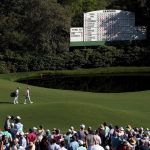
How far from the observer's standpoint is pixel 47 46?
94.2 m

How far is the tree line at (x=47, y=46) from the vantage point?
302 feet

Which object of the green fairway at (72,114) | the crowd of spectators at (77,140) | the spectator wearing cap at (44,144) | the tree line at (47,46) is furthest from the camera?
the tree line at (47,46)

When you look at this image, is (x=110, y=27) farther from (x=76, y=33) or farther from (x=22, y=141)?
(x=22, y=141)

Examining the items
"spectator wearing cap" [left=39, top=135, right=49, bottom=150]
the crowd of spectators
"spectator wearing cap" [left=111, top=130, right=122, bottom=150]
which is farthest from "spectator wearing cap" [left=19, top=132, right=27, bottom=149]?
"spectator wearing cap" [left=111, top=130, right=122, bottom=150]

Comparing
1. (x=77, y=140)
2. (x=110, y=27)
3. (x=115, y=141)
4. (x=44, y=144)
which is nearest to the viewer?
(x=44, y=144)

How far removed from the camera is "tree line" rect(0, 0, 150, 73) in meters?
92.2

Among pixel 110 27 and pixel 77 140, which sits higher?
pixel 110 27

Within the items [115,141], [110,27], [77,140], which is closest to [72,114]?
[115,141]

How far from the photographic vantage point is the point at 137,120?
1599 inches

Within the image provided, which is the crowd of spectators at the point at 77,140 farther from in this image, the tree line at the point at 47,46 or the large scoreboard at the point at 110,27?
the large scoreboard at the point at 110,27

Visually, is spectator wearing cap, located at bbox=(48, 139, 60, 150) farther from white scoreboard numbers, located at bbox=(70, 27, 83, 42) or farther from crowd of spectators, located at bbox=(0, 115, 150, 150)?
white scoreboard numbers, located at bbox=(70, 27, 83, 42)

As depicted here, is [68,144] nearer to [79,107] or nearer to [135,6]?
[79,107]

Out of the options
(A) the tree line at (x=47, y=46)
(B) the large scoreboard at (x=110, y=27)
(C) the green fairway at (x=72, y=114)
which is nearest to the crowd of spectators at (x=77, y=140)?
(C) the green fairway at (x=72, y=114)

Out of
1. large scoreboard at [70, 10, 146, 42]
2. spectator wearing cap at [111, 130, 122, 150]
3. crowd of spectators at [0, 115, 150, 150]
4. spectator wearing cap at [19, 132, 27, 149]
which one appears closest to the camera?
crowd of spectators at [0, 115, 150, 150]
